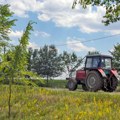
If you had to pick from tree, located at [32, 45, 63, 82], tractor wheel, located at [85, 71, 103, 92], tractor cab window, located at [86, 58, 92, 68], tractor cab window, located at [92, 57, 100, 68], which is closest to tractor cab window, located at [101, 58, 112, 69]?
tractor cab window, located at [92, 57, 100, 68]

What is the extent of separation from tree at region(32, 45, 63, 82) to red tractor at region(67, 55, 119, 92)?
174 ft

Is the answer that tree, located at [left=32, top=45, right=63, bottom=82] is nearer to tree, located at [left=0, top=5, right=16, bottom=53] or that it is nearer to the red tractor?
the red tractor

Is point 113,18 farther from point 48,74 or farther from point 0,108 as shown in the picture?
point 48,74

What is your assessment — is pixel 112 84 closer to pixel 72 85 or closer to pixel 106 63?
pixel 106 63

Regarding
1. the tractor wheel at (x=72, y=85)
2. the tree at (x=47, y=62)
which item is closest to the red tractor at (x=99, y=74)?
the tractor wheel at (x=72, y=85)

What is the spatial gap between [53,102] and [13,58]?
141 inches

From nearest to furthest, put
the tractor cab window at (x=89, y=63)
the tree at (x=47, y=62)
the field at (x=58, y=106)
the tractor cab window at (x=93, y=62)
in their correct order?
the field at (x=58, y=106) → the tractor cab window at (x=93, y=62) → the tractor cab window at (x=89, y=63) → the tree at (x=47, y=62)

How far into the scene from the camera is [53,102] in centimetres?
1570

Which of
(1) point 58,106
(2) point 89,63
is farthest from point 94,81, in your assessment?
(1) point 58,106

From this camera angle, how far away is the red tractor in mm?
24656

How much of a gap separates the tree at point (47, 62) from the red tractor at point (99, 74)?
52.9 meters

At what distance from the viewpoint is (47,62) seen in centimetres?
8381

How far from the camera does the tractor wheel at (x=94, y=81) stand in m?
24.5

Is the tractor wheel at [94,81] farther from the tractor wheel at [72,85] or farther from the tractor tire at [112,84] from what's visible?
the tractor wheel at [72,85]
